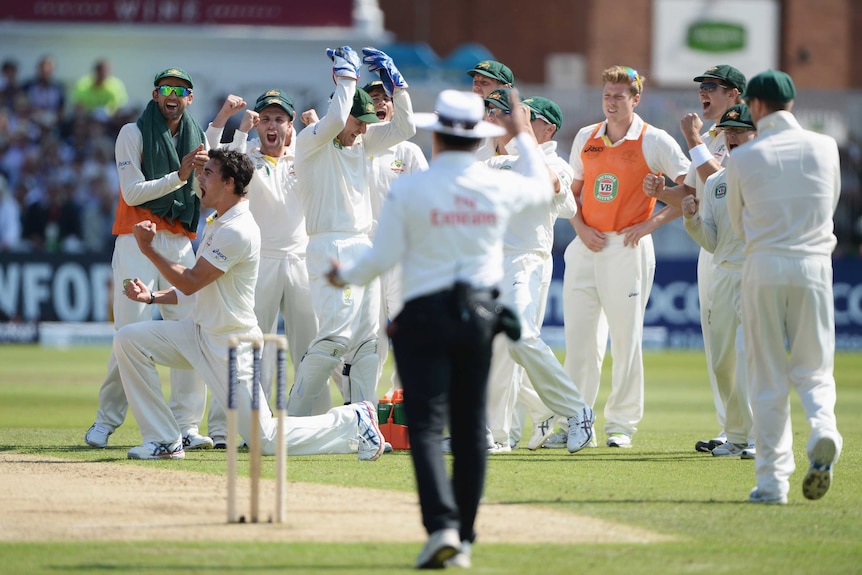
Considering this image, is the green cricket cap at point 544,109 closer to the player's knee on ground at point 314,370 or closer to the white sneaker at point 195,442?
the player's knee on ground at point 314,370

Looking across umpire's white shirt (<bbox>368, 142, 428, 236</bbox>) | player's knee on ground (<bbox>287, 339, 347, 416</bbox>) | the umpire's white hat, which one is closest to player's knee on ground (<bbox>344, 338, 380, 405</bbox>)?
player's knee on ground (<bbox>287, 339, 347, 416</bbox>)

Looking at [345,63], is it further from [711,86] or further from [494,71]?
[711,86]

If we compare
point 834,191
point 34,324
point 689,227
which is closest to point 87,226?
point 34,324

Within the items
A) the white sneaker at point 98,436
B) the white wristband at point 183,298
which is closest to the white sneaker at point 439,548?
the white wristband at point 183,298

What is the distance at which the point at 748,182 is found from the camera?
312 inches

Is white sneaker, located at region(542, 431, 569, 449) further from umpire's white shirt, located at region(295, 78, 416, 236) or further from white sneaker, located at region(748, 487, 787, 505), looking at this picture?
white sneaker, located at region(748, 487, 787, 505)

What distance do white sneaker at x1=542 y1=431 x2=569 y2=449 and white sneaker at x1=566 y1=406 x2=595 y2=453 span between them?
775 millimetres

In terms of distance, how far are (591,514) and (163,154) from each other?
4.57 m

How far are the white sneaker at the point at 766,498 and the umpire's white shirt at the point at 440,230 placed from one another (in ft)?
8.03

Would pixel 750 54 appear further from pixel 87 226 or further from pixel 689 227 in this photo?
pixel 689 227

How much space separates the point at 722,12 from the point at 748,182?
98.8ft

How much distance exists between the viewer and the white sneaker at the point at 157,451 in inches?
378

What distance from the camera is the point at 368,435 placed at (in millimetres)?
9609

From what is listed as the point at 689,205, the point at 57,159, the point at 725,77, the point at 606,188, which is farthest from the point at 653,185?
the point at 57,159
